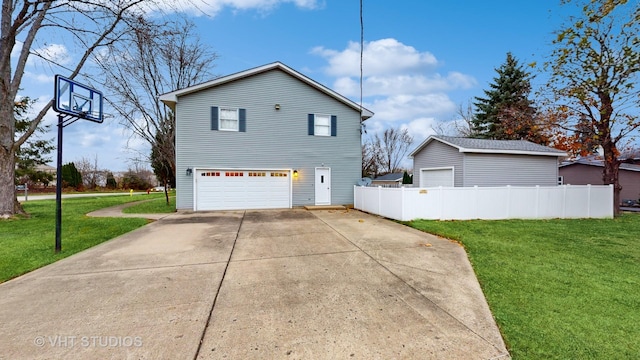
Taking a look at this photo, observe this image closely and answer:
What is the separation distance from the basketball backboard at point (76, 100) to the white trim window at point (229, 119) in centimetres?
573

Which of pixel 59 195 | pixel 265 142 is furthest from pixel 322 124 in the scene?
pixel 59 195

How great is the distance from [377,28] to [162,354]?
1185 cm

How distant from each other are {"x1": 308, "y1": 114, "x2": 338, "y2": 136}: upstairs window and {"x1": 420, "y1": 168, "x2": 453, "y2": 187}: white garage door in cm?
529

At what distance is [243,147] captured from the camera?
12.1m

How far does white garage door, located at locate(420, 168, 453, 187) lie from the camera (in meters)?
12.2

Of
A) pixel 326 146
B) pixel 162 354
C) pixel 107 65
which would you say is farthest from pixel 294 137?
pixel 162 354

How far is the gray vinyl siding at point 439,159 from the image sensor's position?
11.6 metres

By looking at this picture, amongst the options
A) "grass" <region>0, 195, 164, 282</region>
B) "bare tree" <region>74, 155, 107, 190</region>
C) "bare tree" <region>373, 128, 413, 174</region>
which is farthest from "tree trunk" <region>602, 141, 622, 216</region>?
"bare tree" <region>74, 155, 107, 190</region>

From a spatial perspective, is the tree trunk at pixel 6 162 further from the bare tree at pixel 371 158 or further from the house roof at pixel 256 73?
the bare tree at pixel 371 158

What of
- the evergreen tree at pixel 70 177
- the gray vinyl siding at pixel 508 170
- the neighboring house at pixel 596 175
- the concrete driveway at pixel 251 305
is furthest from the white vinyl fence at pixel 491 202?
the evergreen tree at pixel 70 177

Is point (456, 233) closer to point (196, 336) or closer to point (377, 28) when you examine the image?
point (196, 336)

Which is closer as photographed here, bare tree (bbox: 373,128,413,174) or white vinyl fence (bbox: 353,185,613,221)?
white vinyl fence (bbox: 353,185,613,221)

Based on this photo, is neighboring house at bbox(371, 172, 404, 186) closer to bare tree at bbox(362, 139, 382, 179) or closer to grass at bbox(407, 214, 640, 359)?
bare tree at bbox(362, 139, 382, 179)

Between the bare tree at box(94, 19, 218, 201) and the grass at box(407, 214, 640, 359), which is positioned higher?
the bare tree at box(94, 19, 218, 201)
